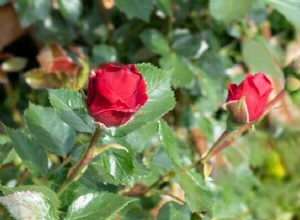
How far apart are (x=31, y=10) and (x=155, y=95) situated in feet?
1.76

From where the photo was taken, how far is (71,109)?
857 mm

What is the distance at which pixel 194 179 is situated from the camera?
0.94 m

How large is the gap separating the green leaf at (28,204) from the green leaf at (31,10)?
627 mm

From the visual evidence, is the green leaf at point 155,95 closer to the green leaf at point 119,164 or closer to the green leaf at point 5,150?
the green leaf at point 119,164

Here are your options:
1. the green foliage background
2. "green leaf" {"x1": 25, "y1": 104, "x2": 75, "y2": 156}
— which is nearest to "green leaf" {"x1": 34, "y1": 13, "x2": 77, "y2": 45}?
the green foliage background

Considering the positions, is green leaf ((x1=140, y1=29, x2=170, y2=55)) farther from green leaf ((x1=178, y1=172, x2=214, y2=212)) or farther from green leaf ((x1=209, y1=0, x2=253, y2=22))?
green leaf ((x1=178, y1=172, x2=214, y2=212))

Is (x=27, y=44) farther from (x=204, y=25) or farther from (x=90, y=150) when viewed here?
(x=90, y=150)

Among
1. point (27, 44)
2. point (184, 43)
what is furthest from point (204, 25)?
point (27, 44)

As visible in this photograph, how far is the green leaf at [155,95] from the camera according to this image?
33.7 inches

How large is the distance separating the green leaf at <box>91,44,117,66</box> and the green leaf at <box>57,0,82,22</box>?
0.08 metres

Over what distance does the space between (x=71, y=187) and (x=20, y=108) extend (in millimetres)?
685

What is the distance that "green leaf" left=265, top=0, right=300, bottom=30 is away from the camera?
1.13m

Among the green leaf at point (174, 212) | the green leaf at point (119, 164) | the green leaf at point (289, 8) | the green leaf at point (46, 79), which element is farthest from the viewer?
the green leaf at point (46, 79)

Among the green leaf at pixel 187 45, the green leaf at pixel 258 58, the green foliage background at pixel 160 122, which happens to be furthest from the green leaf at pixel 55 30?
the green leaf at pixel 258 58
